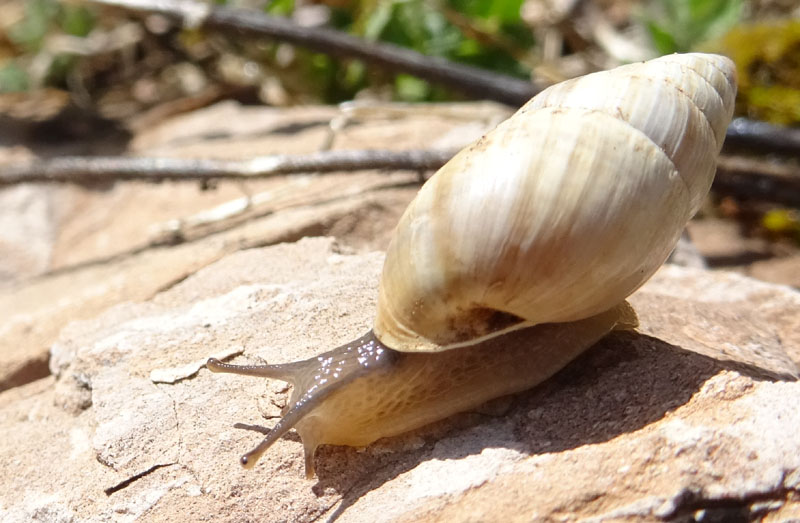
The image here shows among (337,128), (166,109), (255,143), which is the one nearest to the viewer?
(337,128)

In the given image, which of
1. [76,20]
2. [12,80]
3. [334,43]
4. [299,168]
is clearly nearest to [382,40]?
[334,43]

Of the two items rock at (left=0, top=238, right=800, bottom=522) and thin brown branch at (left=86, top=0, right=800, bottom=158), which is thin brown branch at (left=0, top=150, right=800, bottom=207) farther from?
rock at (left=0, top=238, right=800, bottom=522)

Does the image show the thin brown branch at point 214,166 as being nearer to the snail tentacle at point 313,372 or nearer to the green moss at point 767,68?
the snail tentacle at point 313,372

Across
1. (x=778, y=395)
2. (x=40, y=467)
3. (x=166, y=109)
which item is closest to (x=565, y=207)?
(x=778, y=395)

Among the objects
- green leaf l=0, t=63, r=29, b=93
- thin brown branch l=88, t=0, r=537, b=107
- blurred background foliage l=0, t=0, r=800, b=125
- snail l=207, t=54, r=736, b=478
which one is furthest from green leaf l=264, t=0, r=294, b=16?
snail l=207, t=54, r=736, b=478

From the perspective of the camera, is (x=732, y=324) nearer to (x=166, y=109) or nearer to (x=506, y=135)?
(x=506, y=135)

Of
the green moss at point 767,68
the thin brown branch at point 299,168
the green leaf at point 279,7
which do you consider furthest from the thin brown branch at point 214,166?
the green moss at point 767,68
